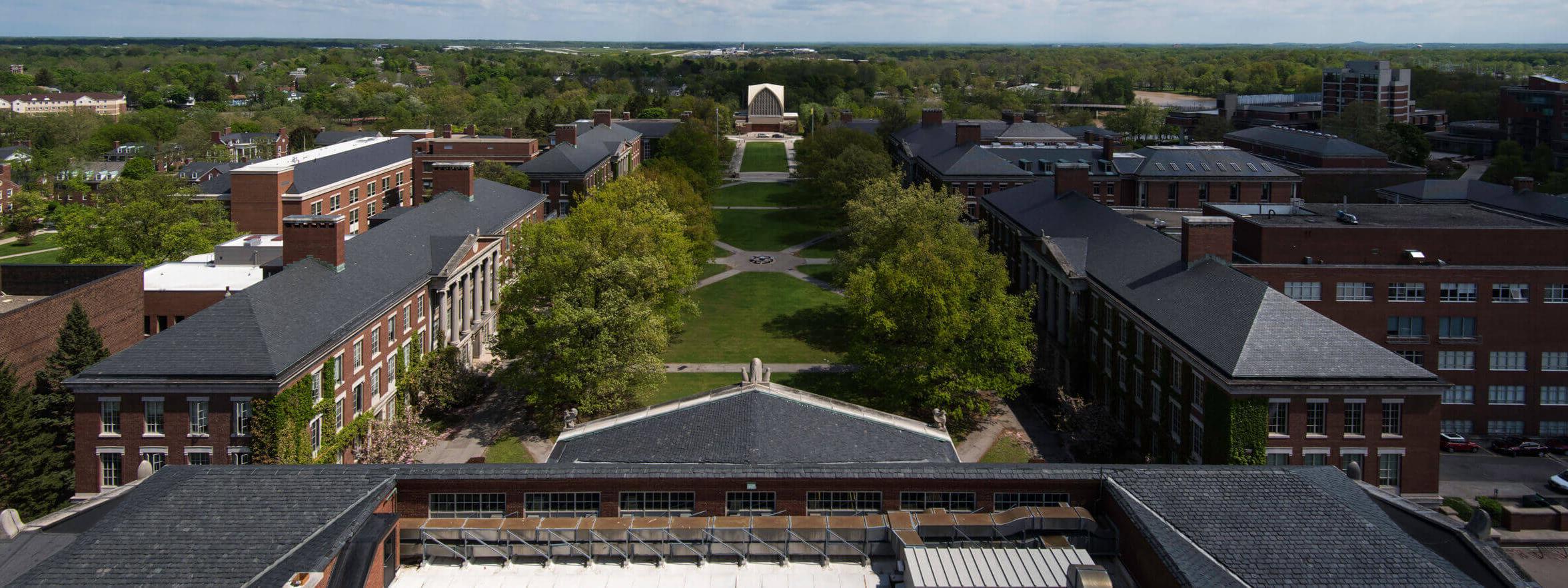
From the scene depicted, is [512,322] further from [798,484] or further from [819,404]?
[798,484]

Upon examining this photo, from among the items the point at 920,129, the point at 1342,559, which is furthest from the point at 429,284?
the point at 920,129

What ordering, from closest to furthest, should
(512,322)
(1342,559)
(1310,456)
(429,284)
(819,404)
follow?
(1342,559), (819,404), (1310,456), (512,322), (429,284)

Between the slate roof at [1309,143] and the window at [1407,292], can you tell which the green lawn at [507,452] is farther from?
the slate roof at [1309,143]

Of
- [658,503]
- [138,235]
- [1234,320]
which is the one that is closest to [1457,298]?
[1234,320]

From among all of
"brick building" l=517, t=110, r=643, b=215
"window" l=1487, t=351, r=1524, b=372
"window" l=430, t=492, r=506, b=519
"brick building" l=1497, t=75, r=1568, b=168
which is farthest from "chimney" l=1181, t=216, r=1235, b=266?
"brick building" l=1497, t=75, r=1568, b=168

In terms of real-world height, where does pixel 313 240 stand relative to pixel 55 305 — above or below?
above

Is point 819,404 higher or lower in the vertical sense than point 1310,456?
higher

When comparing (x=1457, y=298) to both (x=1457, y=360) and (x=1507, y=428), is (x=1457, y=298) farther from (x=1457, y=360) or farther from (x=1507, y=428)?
(x=1507, y=428)
